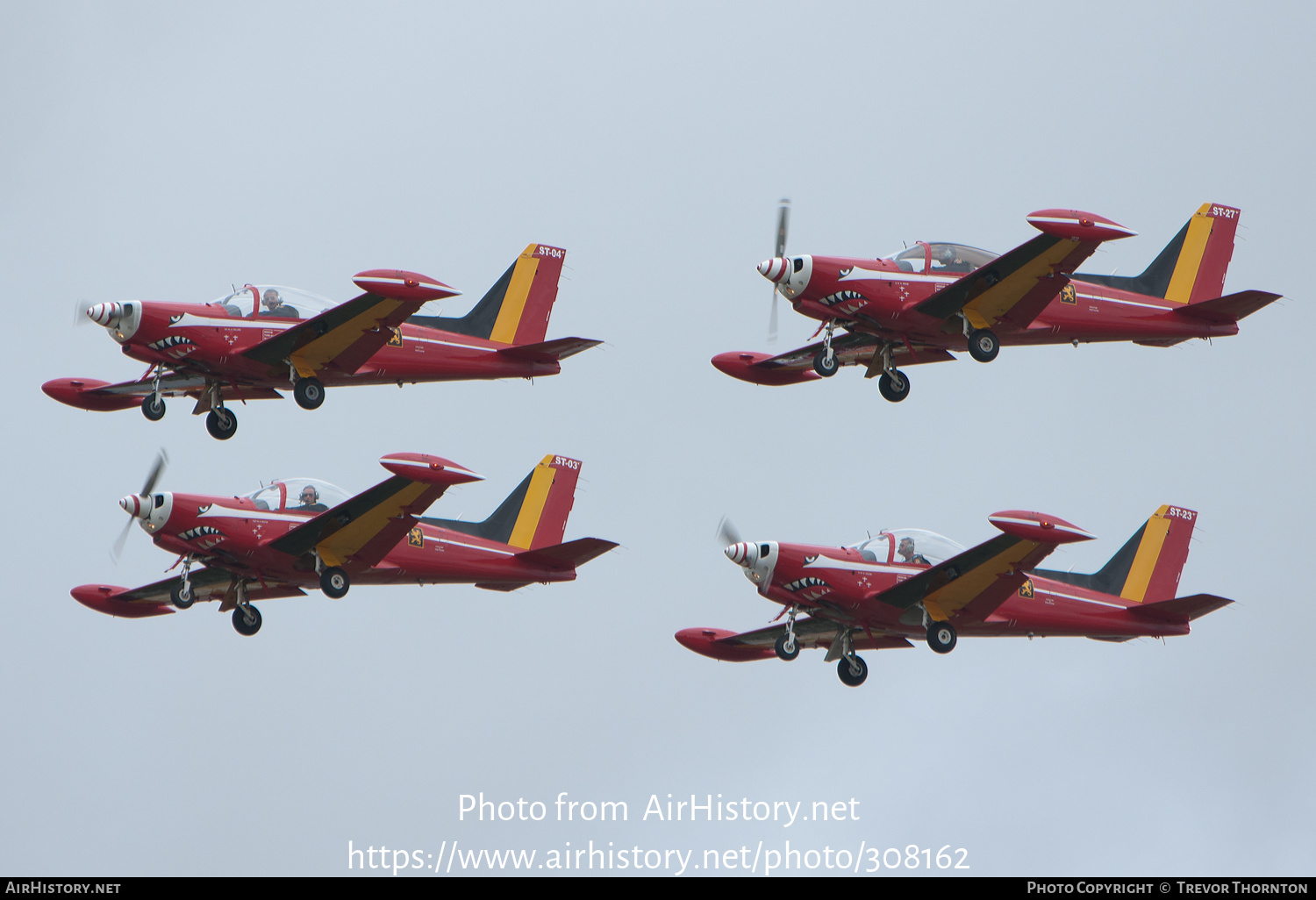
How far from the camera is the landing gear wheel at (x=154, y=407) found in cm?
3566

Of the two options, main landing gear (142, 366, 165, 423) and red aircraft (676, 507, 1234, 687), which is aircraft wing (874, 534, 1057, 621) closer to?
red aircraft (676, 507, 1234, 687)

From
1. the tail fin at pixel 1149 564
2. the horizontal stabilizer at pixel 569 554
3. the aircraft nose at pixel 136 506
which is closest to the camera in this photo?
the aircraft nose at pixel 136 506

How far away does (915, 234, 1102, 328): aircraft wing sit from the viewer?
111 feet

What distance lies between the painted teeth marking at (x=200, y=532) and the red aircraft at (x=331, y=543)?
15 millimetres

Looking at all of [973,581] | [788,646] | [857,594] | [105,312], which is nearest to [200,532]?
[105,312]

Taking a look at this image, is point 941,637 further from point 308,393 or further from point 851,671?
point 308,393

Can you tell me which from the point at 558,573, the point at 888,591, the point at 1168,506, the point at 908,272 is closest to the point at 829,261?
the point at 908,272

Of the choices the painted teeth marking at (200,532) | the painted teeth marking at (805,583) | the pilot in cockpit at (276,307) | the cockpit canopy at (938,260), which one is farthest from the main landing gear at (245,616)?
the cockpit canopy at (938,260)

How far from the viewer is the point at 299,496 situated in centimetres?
3544

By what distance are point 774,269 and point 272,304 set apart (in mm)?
9302

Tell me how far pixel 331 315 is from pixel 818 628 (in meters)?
10.6

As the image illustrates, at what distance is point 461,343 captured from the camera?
3797 centimetres

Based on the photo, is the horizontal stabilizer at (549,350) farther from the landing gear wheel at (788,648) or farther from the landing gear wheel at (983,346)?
the landing gear wheel at (983,346)

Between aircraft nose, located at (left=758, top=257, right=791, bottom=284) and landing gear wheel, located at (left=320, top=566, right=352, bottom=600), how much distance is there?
917 cm
